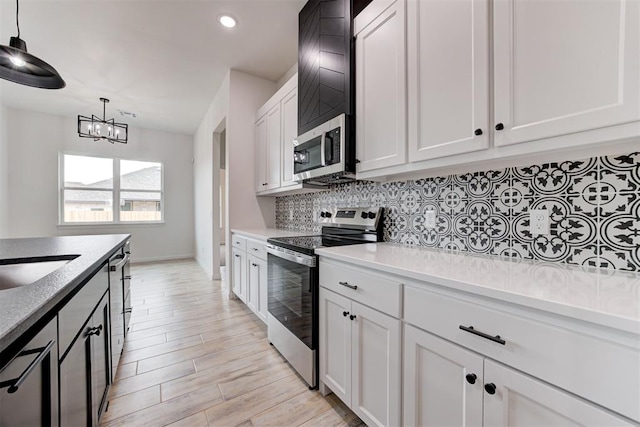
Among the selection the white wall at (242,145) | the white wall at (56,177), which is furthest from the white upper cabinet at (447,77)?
the white wall at (56,177)

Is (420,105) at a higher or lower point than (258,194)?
higher

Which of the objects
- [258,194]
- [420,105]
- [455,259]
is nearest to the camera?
[455,259]

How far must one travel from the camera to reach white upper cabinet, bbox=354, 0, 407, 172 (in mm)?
1442

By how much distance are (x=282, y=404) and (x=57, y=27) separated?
385cm

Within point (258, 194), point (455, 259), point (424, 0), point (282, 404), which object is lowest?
point (282, 404)

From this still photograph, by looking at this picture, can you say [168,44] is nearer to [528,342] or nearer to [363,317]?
[363,317]

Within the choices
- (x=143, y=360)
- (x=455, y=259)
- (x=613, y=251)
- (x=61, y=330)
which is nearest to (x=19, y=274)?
(x=61, y=330)

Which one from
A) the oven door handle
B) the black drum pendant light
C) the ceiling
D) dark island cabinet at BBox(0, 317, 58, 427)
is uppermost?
the ceiling

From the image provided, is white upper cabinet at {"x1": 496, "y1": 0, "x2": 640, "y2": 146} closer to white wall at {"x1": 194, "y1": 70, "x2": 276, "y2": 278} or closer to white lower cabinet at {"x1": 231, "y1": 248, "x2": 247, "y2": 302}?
white lower cabinet at {"x1": 231, "y1": 248, "x2": 247, "y2": 302}

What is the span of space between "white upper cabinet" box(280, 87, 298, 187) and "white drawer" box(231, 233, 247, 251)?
2.44ft

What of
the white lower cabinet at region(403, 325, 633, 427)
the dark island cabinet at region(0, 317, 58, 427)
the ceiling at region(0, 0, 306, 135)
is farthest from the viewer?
the ceiling at region(0, 0, 306, 135)

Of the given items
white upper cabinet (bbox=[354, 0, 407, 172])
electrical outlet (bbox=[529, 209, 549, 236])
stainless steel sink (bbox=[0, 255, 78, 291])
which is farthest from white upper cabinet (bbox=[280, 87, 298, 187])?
electrical outlet (bbox=[529, 209, 549, 236])

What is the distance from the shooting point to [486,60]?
3.55 feet

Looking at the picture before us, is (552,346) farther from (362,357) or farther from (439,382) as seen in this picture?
(362,357)
